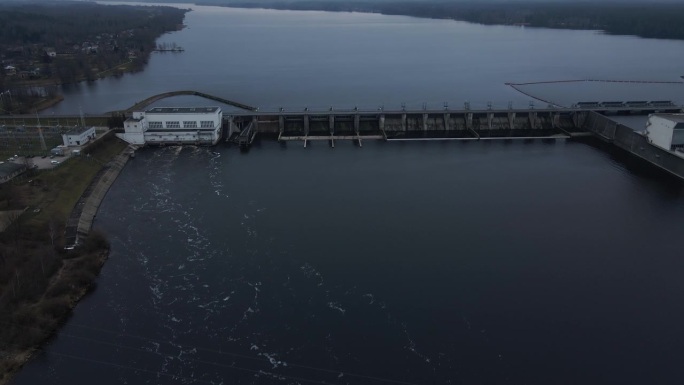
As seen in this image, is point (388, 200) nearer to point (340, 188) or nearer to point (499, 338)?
point (340, 188)

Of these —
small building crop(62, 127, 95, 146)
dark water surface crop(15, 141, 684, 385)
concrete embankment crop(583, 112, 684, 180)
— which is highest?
small building crop(62, 127, 95, 146)

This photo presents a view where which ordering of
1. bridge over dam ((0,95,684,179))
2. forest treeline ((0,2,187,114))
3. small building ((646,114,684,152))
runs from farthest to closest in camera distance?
forest treeline ((0,2,187,114)) → bridge over dam ((0,95,684,179)) → small building ((646,114,684,152))

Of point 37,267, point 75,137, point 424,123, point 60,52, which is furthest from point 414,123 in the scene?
point 60,52

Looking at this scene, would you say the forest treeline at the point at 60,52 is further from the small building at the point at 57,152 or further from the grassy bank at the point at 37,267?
the grassy bank at the point at 37,267

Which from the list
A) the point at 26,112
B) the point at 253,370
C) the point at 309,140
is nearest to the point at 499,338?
the point at 253,370

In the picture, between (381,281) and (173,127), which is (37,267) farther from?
(173,127)

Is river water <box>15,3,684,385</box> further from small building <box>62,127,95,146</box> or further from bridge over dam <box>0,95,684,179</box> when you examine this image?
bridge over dam <box>0,95,684,179</box>

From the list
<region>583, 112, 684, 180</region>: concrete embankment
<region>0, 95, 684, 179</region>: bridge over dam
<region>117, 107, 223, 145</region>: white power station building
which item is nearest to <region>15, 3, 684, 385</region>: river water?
<region>583, 112, 684, 180</region>: concrete embankment
